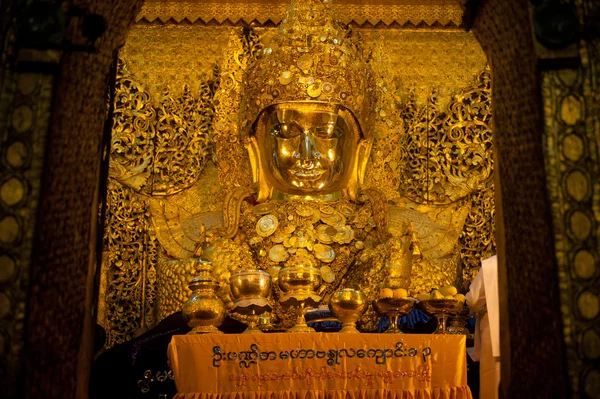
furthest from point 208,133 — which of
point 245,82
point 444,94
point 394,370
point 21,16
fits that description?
point 21,16

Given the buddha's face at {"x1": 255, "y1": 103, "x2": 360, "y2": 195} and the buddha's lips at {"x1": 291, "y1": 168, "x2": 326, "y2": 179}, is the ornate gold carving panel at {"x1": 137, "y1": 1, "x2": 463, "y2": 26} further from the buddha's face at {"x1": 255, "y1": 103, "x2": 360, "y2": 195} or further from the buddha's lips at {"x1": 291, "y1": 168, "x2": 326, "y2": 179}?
the buddha's lips at {"x1": 291, "y1": 168, "x2": 326, "y2": 179}

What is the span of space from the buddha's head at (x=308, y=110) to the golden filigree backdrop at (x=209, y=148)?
0.23m

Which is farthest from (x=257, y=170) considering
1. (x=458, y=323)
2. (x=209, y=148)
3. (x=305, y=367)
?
(x=305, y=367)

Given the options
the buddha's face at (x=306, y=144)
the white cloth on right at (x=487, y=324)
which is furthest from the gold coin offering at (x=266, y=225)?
the white cloth on right at (x=487, y=324)

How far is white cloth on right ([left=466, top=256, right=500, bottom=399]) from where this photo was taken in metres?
4.55

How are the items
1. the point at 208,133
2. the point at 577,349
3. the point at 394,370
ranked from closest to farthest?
the point at 577,349 < the point at 394,370 < the point at 208,133

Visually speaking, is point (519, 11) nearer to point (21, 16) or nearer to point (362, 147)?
point (21, 16)

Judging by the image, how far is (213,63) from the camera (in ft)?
22.7

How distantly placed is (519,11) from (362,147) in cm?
365

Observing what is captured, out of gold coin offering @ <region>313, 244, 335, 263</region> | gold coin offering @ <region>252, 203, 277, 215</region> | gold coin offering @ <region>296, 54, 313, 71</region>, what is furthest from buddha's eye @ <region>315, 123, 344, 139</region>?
gold coin offering @ <region>313, 244, 335, 263</region>

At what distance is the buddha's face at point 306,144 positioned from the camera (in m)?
6.25

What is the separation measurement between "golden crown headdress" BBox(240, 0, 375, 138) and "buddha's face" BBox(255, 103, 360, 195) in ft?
0.23

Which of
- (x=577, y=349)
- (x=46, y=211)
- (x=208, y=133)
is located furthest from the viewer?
(x=208, y=133)

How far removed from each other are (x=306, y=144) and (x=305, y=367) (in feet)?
7.53
